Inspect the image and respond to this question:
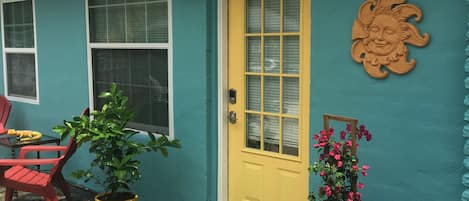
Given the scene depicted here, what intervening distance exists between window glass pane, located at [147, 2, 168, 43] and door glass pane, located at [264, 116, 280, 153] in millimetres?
1189

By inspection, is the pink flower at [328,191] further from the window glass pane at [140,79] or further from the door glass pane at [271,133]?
the window glass pane at [140,79]

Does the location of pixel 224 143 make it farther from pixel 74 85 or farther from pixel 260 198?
pixel 74 85

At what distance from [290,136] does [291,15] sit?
0.88 meters

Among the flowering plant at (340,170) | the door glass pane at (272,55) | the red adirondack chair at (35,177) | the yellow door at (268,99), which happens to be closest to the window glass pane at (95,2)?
the red adirondack chair at (35,177)

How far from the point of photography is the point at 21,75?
621 centimetres

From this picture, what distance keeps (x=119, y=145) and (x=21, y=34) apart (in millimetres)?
3017

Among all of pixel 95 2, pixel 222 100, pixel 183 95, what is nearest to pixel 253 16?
pixel 222 100

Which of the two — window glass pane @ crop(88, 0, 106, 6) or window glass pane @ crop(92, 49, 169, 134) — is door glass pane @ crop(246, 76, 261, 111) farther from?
window glass pane @ crop(88, 0, 106, 6)

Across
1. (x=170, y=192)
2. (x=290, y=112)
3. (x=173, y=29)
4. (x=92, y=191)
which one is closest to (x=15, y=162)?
(x=92, y=191)

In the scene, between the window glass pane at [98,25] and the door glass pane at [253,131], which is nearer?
the door glass pane at [253,131]

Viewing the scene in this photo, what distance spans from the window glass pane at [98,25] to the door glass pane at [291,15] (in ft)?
6.75

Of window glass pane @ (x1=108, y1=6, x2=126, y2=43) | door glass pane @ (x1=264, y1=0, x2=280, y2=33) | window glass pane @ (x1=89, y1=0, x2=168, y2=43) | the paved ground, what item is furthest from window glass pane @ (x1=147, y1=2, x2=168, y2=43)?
the paved ground

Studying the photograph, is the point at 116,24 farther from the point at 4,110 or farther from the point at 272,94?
the point at 4,110

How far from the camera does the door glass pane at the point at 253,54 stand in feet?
12.7
